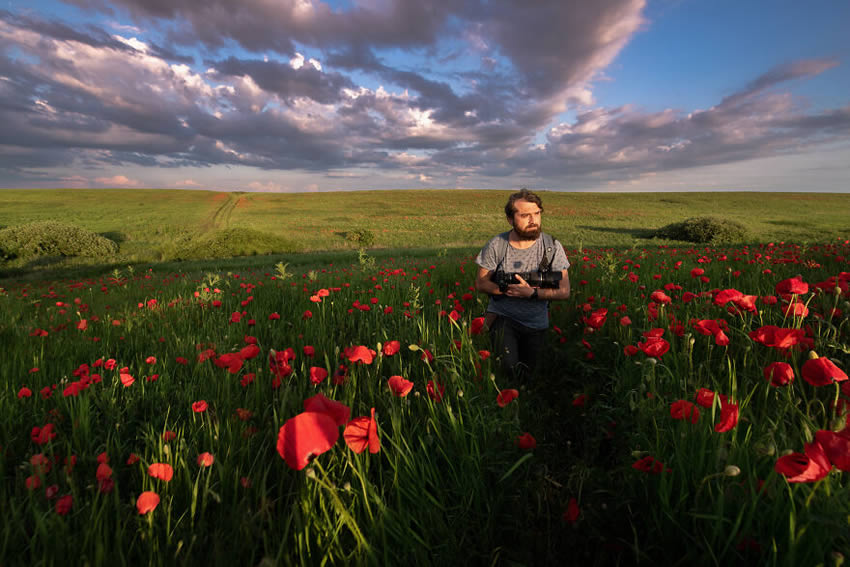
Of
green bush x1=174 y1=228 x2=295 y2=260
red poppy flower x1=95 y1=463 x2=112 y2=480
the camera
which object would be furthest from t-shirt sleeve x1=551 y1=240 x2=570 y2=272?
green bush x1=174 y1=228 x2=295 y2=260

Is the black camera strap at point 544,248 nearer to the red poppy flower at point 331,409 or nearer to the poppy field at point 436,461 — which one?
the poppy field at point 436,461

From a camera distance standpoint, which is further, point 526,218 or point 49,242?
point 49,242

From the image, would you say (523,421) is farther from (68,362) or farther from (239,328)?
(68,362)

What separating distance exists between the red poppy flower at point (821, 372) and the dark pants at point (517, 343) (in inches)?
68.4

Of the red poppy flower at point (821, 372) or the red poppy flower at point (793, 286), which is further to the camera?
the red poppy flower at point (793, 286)

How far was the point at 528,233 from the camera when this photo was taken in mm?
3086

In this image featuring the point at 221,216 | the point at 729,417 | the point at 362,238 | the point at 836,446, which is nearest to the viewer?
the point at 836,446

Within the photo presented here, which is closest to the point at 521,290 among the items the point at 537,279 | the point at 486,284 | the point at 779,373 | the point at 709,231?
the point at 537,279

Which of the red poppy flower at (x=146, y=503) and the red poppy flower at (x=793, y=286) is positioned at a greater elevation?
the red poppy flower at (x=793, y=286)

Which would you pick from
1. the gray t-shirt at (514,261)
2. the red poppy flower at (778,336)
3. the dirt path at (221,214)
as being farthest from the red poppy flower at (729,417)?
the dirt path at (221,214)

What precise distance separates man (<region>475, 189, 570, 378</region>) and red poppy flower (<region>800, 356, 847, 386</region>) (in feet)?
5.73

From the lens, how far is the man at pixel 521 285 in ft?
9.41

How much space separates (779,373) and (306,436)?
1520mm

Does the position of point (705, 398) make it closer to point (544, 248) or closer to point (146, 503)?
point (146, 503)
